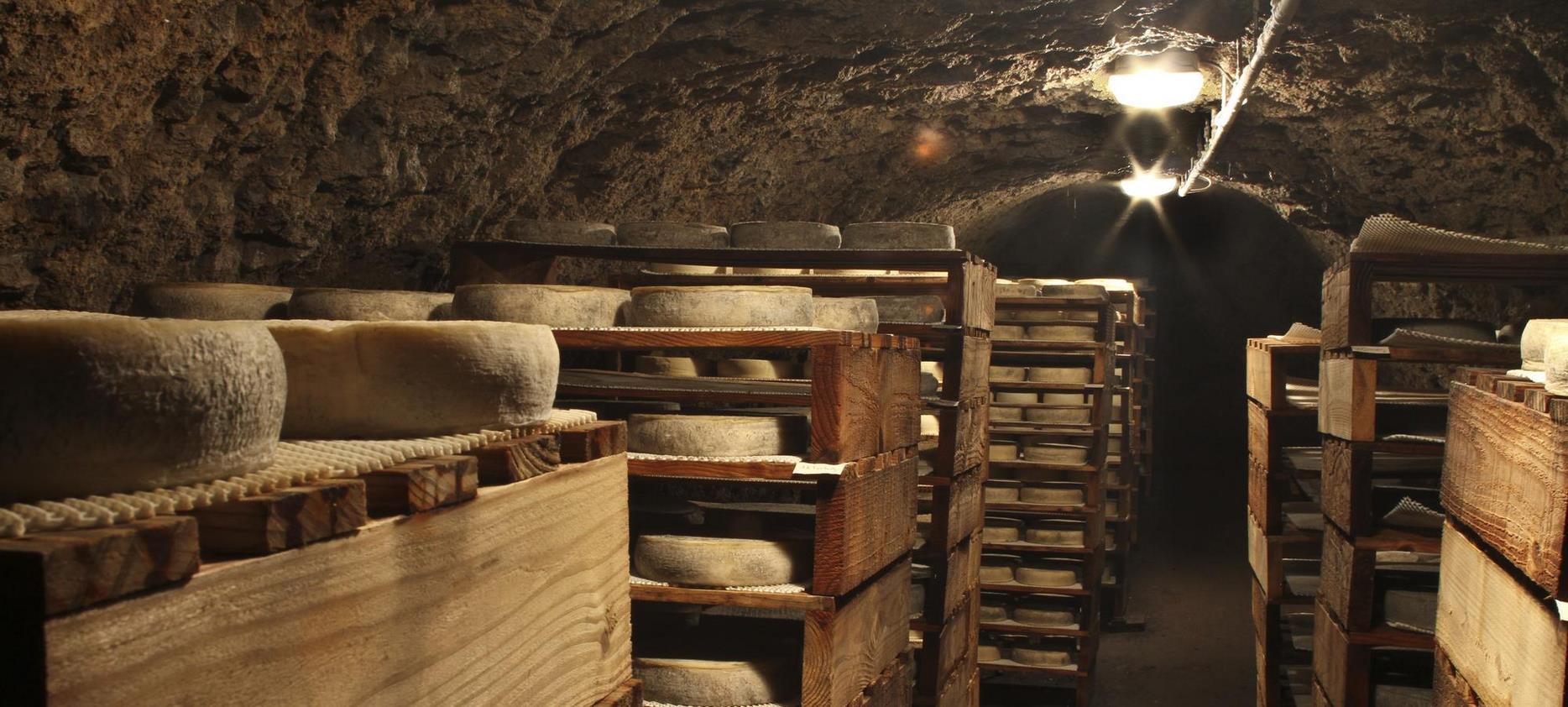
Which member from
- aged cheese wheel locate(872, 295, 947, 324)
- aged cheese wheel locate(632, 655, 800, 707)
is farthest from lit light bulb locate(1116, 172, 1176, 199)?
aged cheese wheel locate(632, 655, 800, 707)

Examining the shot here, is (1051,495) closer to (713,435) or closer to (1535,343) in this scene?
(713,435)

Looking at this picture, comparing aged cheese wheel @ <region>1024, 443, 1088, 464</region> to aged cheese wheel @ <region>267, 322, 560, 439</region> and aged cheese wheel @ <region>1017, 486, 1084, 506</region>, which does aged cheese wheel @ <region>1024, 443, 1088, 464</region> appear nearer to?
aged cheese wheel @ <region>1017, 486, 1084, 506</region>

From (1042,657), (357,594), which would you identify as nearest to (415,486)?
(357,594)

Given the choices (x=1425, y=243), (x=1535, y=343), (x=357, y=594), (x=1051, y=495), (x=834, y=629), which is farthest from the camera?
(x=1051, y=495)

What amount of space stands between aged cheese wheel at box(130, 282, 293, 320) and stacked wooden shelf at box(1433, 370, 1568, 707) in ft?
7.90

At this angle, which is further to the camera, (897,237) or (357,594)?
(897,237)

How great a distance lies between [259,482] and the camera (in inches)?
44.3

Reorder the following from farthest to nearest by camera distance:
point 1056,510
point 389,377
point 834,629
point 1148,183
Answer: point 1148,183, point 1056,510, point 834,629, point 389,377

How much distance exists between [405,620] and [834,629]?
81.5 inches

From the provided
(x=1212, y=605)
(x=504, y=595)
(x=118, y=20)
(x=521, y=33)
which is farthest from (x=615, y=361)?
(x=1212, y=605)

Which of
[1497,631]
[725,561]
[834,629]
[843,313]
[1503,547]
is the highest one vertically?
[843,313]

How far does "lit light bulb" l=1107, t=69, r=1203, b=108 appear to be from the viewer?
6016 mm

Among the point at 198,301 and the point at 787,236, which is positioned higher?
the point at 787,236

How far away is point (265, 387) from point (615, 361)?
409cm
